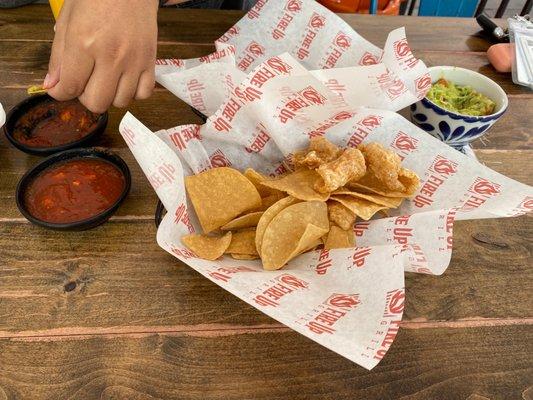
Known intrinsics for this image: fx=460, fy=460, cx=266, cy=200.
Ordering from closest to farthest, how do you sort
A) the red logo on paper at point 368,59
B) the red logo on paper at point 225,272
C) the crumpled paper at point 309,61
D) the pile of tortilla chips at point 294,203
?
the red logo on paper at point 225,272 < the pile of tortilla chips at point 294,203 < the crumpled paper at point 309,61 < the red logo on paper at point 368,59

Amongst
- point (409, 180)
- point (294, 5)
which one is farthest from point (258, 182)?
point (294, 5)

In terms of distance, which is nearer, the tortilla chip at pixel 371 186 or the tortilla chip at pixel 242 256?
the tortilla chip at pixel 242 256

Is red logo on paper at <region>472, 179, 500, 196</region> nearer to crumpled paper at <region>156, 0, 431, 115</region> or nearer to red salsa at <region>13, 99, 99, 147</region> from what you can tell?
crumpled paper at <region>156, 0, 431, 115</region>

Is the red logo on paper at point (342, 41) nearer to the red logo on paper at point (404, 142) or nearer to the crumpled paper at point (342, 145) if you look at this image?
the crumpled paper at point (342, 145)

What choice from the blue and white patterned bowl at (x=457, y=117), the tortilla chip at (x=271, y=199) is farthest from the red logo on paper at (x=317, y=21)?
the tortilla chip at (x=271, y=199)

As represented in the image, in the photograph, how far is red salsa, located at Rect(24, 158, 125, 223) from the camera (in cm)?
115

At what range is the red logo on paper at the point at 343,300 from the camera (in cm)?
95

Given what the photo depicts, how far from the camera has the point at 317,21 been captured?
1692 millimetres

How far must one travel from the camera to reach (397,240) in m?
1.15

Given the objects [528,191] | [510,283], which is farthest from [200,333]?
[528,191]

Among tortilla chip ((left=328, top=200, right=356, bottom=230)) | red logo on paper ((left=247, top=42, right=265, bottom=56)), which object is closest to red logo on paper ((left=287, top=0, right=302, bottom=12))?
red logo on paper ((left=247, top=42, right=265, bottom=56))

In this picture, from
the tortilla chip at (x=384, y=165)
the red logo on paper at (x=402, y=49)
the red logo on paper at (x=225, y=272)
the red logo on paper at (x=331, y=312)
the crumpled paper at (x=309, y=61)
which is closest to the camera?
the red logo on paper at (x=331, y=312)

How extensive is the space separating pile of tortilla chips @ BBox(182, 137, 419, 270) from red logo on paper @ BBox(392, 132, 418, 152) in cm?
14

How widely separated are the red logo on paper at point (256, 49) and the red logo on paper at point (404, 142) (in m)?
0.62
